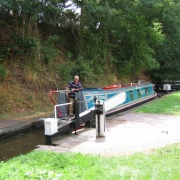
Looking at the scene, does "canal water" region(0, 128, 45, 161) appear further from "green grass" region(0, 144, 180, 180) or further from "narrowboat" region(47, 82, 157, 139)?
"green grass" region(0, 144, 180, 180)

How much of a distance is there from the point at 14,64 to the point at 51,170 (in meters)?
8.99

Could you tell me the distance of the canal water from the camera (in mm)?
6466

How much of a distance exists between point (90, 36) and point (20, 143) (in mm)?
10230

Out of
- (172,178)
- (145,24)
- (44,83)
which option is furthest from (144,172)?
(145,24)

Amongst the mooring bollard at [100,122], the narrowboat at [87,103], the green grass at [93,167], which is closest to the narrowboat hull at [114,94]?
the narrowboat at [87,103]

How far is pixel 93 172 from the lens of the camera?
393cm

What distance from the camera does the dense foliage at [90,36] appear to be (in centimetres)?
1233

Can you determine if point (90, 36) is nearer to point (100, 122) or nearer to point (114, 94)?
point (114, 94)

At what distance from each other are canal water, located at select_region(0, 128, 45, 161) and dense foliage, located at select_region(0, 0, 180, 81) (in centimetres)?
392

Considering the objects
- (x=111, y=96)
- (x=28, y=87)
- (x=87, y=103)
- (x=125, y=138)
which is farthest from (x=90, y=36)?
(x=125, y=138)

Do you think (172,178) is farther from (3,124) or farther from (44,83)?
(44,83)

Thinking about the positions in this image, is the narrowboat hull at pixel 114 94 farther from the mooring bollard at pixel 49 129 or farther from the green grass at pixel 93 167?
the green grass at pixel 93 167

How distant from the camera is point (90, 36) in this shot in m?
16.0

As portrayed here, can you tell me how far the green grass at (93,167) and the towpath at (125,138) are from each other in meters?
0.59
